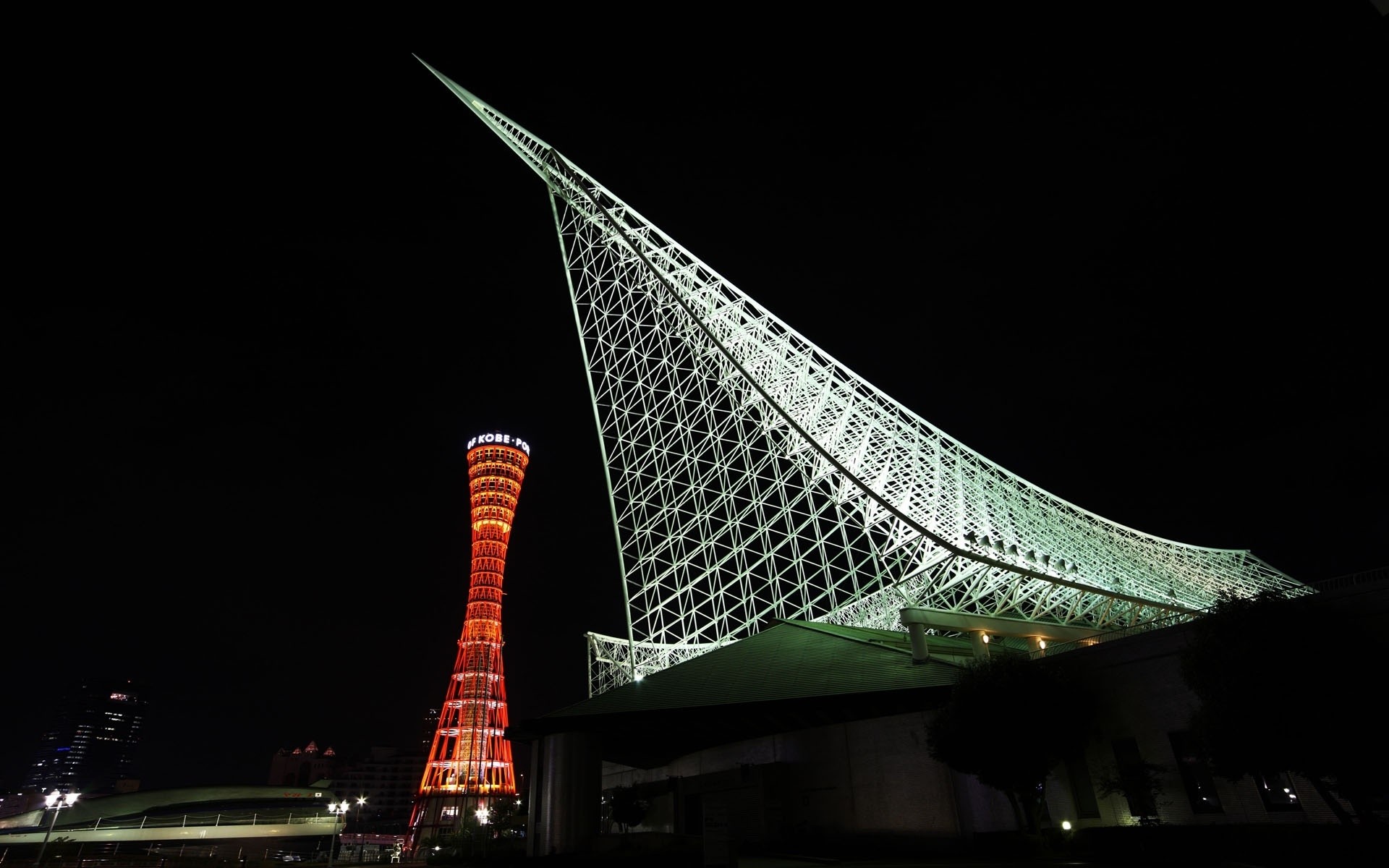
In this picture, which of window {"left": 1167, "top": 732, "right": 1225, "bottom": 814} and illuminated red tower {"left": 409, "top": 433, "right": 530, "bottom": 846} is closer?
window {"left": 1167, "top": 732, "right": 1225, "bottom": 814}

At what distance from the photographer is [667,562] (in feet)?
120

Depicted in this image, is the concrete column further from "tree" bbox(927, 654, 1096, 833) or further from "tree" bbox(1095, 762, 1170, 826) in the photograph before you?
"tree" bbox(1095, 762, 1170, 826)

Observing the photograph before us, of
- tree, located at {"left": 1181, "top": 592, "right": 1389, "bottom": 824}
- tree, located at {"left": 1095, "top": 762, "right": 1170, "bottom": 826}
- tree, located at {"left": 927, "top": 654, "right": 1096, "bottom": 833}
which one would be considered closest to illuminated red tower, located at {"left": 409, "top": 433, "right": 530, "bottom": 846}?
tree, located at {"left": 927, "top": 654, "right": 1096, "bottom": 833}

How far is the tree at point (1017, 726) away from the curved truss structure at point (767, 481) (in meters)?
4.40

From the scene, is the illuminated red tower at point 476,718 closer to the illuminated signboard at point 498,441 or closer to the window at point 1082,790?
the illuminated signboard at point 498,441

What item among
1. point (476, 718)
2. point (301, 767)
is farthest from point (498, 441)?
point (301, 767)

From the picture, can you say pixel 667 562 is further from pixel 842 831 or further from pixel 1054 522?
pixel 1054 522

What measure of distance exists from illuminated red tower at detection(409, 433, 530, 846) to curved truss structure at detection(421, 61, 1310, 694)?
26.6m

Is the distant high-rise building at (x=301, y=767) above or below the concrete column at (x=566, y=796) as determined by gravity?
above

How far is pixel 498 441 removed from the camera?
225 feet

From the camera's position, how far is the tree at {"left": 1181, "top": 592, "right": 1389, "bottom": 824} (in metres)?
15.1

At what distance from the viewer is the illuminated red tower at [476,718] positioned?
61562 mm

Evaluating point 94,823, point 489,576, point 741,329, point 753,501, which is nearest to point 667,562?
point 753,501

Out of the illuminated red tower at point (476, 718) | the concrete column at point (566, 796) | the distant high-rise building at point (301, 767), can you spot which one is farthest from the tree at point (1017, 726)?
the distant high-rise building at point (301, 767)
